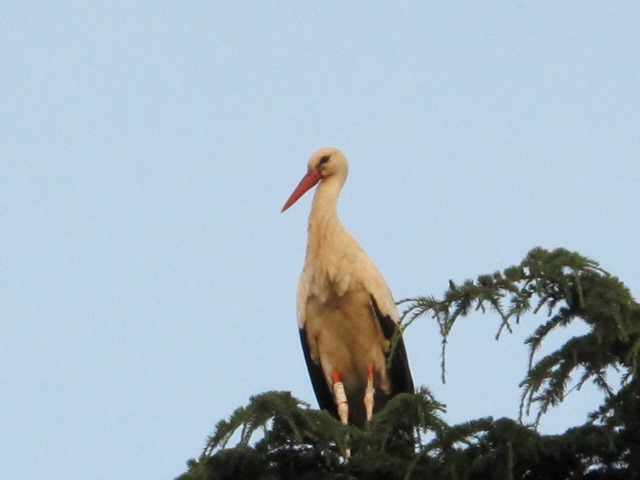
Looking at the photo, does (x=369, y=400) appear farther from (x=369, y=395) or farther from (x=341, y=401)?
(x=341, y=401)

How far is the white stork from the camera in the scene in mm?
9438

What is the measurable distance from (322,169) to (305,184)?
178 millimetres

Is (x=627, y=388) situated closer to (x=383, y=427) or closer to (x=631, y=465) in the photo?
(x=631, y=465)

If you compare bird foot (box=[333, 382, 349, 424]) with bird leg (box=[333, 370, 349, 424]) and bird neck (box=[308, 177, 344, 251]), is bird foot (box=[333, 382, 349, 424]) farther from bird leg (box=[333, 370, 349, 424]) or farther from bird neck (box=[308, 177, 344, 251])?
bird neck (box=[308, 177, 344, 251])

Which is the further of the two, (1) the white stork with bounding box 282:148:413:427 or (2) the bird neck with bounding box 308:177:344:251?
(2) the bird neck with bounding box 308:177:344:251

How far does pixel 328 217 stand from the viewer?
9.80 m

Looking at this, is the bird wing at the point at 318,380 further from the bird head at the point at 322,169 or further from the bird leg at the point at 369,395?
the bird head at the point at 322,169

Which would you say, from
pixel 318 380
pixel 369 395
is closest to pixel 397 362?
pixel 369 395

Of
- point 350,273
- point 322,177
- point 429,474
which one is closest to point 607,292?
point 429,474

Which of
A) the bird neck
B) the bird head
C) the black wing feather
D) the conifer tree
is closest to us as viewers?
the conifer tree

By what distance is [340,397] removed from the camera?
9.55 m

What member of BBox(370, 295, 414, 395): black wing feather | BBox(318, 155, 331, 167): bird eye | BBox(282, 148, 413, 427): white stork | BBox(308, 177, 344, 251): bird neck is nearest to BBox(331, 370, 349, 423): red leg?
BBox(282, 148, 413, 427): white stork

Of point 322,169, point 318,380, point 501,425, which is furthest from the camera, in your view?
point 322,169

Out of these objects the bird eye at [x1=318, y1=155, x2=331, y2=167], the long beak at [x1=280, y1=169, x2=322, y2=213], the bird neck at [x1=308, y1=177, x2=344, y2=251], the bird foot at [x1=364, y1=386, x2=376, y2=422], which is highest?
the bird eye at [x1=318, y1=155, x2=331, y2=167]
